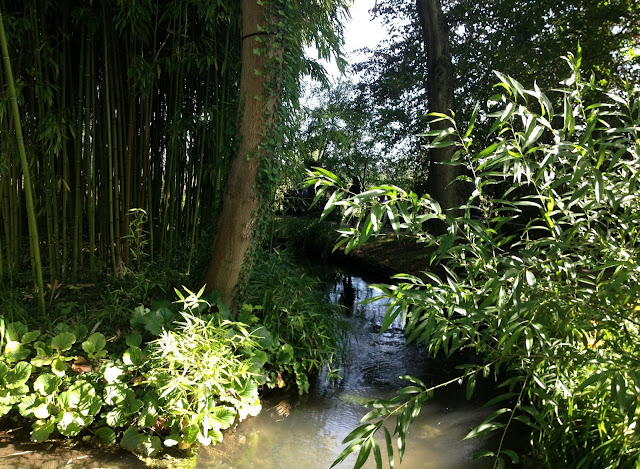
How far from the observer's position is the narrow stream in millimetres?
2264

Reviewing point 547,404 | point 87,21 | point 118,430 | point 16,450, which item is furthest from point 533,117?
point 87,21

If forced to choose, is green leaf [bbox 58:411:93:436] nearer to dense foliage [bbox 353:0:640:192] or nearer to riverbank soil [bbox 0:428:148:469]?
riverbank soil [bbox 0:428:148:469]

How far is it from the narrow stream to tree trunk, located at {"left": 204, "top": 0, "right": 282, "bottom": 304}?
2.66 feet

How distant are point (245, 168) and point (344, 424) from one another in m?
1.57

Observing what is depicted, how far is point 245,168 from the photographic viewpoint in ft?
9.78

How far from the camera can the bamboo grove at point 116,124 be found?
3090mm

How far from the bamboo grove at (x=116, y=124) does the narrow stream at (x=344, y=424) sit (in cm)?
143

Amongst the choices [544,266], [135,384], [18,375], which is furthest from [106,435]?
[544,266]

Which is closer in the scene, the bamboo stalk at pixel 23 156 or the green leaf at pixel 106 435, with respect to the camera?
the green leaf at pixel 106 435

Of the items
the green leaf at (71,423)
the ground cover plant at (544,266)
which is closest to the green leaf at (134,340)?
the green leaf at (71,423)

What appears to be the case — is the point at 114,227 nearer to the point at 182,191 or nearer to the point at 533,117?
the point at 182,191

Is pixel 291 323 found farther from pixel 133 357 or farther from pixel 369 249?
pixel 369 249

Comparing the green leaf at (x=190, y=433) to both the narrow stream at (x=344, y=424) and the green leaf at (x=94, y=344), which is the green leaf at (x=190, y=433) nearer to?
the narrow stream at (x=344, y=424)

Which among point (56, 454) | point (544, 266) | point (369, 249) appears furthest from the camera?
point (369, 249)
